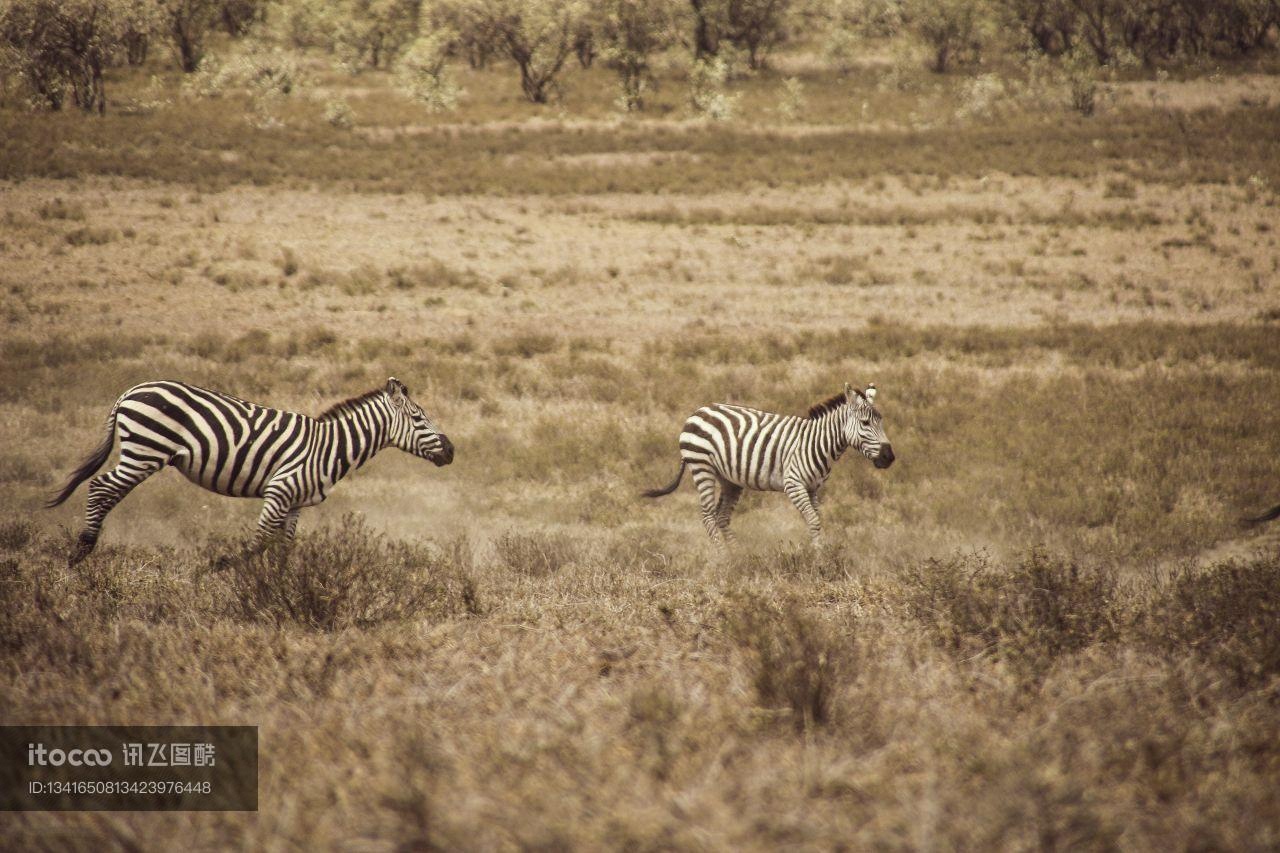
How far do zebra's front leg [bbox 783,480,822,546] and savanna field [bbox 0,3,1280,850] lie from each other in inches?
25.8

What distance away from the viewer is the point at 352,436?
9.47m

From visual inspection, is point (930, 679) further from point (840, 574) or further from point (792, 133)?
point (792, 133)

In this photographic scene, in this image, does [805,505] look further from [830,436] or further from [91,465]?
[91,465]

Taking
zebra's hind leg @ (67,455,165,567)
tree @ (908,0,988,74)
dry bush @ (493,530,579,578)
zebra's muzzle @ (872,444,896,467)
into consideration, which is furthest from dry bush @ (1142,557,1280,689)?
tree @ (908,0,988,74)

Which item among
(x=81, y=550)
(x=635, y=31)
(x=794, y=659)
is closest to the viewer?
(x=794, y=659)

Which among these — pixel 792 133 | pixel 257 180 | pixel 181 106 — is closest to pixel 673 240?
pixel 257 180

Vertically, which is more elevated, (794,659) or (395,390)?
(395,390)

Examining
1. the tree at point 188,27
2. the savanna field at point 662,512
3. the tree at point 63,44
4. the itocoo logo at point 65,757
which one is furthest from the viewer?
the tree at point 188,27

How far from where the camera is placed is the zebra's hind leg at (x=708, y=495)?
10.5 m

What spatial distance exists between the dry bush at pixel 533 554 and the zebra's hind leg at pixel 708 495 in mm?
1531

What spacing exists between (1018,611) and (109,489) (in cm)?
764

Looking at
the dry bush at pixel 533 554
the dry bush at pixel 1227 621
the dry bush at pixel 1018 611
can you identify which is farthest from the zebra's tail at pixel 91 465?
the dry bush at pixel 1227 621

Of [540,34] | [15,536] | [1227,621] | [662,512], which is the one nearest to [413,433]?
[662,512]

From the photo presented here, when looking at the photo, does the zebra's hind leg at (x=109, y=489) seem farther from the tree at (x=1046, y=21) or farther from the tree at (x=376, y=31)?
the tree at (x=1046, y=21)
